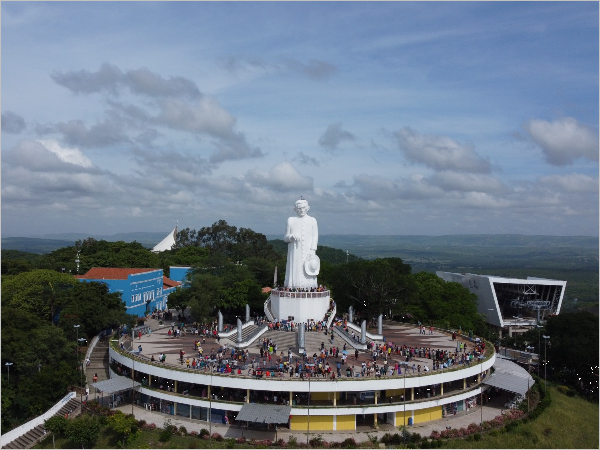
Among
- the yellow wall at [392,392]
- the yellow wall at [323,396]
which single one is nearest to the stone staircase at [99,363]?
the yellow wall at [323,396]

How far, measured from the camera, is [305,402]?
33500mm

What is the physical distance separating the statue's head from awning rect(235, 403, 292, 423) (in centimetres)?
2195

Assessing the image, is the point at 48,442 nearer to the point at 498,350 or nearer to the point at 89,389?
the point at 89,389

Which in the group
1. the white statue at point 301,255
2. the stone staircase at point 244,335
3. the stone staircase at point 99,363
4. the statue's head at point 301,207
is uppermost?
the statue's head at point 301,207

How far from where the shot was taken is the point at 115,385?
35.3 metres

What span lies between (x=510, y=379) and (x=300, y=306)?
17.4 meters

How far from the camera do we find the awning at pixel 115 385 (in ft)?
113

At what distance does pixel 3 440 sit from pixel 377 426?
21.9 meters

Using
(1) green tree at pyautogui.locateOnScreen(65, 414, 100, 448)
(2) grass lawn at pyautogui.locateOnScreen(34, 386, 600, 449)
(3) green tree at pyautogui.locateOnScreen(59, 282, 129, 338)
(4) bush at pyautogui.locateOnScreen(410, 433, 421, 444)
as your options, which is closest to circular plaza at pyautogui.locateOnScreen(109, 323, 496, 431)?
(4) bush at pyautogui.locateOnScreen(410, 433, 421, 444)

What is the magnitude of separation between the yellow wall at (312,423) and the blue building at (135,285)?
27.6 m

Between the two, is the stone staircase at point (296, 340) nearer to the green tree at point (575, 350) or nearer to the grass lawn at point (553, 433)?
the grass lawn at point (553, 433)

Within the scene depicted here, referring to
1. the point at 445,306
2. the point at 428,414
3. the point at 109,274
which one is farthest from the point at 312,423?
the point at 109,274

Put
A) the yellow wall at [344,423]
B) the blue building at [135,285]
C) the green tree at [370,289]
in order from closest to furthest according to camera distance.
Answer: the yellow wall at [344,423], the green tree at [370,289], the blue building at [135,285]

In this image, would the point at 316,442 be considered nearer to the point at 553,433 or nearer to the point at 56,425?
the point at 56,425
